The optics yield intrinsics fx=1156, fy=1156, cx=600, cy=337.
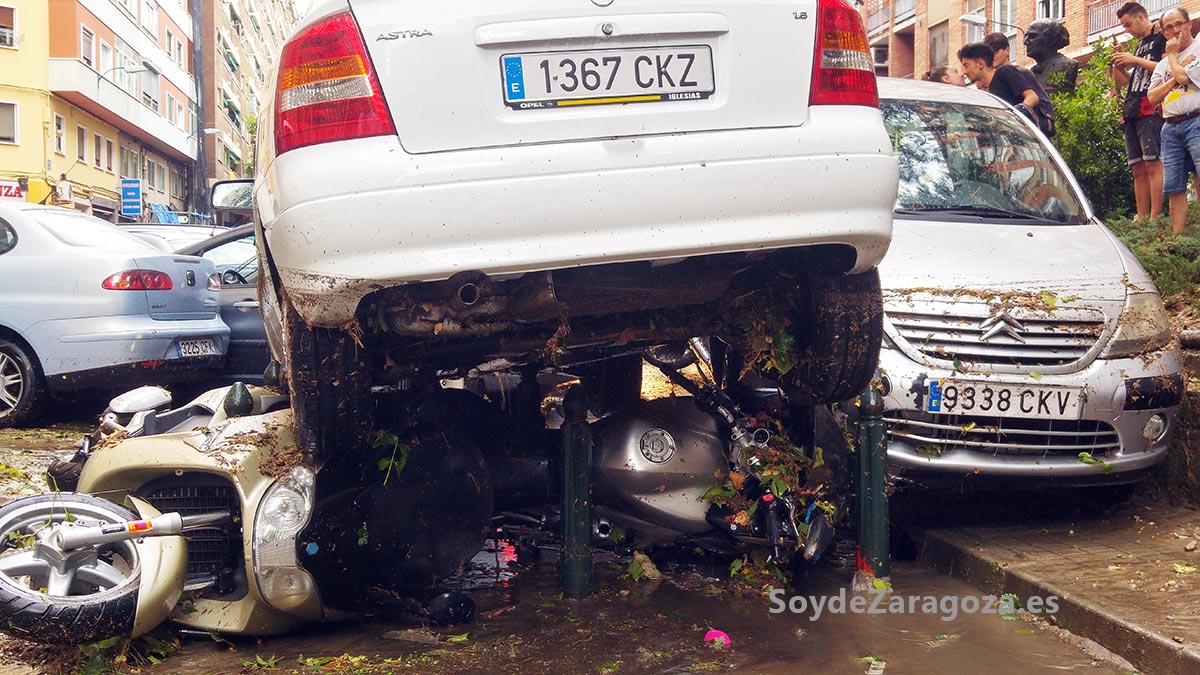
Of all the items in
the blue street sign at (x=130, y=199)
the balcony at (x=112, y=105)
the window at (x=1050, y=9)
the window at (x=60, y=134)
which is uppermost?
the window at (x=1050, y=9)

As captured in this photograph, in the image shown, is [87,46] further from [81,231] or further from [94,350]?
[94,350]

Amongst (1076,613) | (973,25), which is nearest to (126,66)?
(973,25)

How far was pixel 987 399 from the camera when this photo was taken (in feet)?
15.5

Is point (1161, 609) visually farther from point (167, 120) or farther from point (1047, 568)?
point (167, 120)

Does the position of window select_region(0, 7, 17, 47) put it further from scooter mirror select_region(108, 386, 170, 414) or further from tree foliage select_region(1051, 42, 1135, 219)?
scooter mirror select_region(108, 386, 170, 414)

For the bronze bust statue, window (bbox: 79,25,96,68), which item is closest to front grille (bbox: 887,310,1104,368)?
the bronze bust statue

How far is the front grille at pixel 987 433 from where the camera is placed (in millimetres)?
4719

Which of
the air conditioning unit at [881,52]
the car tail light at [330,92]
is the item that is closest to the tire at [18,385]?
the car tail light at [330,92]

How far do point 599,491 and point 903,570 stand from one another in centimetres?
147

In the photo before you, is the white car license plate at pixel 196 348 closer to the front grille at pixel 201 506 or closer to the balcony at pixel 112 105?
the front grille at pixel 201 506

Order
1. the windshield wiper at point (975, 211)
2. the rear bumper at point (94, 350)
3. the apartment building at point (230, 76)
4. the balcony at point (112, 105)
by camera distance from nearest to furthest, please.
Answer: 1. the windshield wiper at point (975, 211)
2. the rear bumper at point (94, 350)
3. the balcony at point (112, 105)
4. the apartment building at point (230, 76)

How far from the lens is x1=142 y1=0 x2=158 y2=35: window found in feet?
161

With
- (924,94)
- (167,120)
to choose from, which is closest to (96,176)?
(167,120)

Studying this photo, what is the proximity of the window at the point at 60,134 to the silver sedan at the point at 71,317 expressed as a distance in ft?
110
